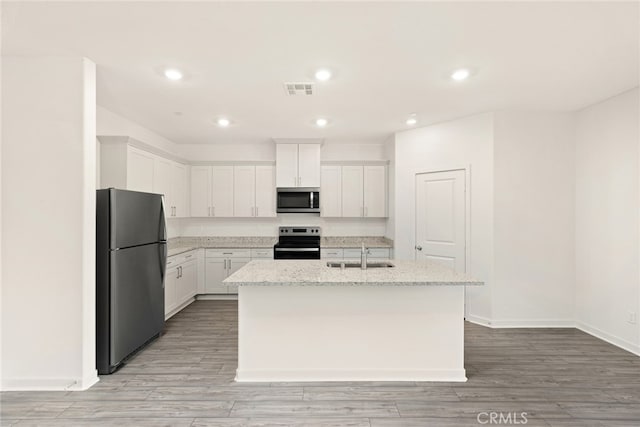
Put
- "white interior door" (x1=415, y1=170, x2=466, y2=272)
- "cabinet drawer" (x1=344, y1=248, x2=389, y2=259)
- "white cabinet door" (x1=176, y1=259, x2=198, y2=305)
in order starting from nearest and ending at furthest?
"white interior door" (x1=415, y1=170, x2=466, y2=272)
"white cabinet door" (x1=176, y1=259, x2=198, y2=305)
"cabinet drawer" (x1=344, y1=248, x2=389, y2=259)

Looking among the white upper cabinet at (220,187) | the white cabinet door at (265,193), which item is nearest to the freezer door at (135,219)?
the white upper cabinet at (220,187)

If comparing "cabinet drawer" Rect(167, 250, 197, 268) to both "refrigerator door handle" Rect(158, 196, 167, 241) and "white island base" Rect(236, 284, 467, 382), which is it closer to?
"refrigerator door handle" Rect(158, 196, 167, 241)

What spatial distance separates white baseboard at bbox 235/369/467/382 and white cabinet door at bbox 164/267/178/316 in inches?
78.8

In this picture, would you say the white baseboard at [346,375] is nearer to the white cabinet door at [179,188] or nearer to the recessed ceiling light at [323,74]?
the recessed ceiling light at [323,74]

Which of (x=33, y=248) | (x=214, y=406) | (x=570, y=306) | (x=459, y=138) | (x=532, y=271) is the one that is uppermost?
(x=459, y=138)

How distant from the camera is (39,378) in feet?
8.25

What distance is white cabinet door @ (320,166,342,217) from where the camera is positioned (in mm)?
5453

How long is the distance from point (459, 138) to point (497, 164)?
0.57 m

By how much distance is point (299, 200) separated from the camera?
538 centimetres

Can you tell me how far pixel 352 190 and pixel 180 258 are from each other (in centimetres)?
283

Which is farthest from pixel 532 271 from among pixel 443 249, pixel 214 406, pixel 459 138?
pixel 214 406

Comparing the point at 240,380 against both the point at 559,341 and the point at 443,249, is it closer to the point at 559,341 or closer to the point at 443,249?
the point at 443,249

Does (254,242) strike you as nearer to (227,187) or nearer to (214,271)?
(214,271)

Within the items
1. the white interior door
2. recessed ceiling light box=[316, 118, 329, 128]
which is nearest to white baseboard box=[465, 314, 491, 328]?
the white interior door
